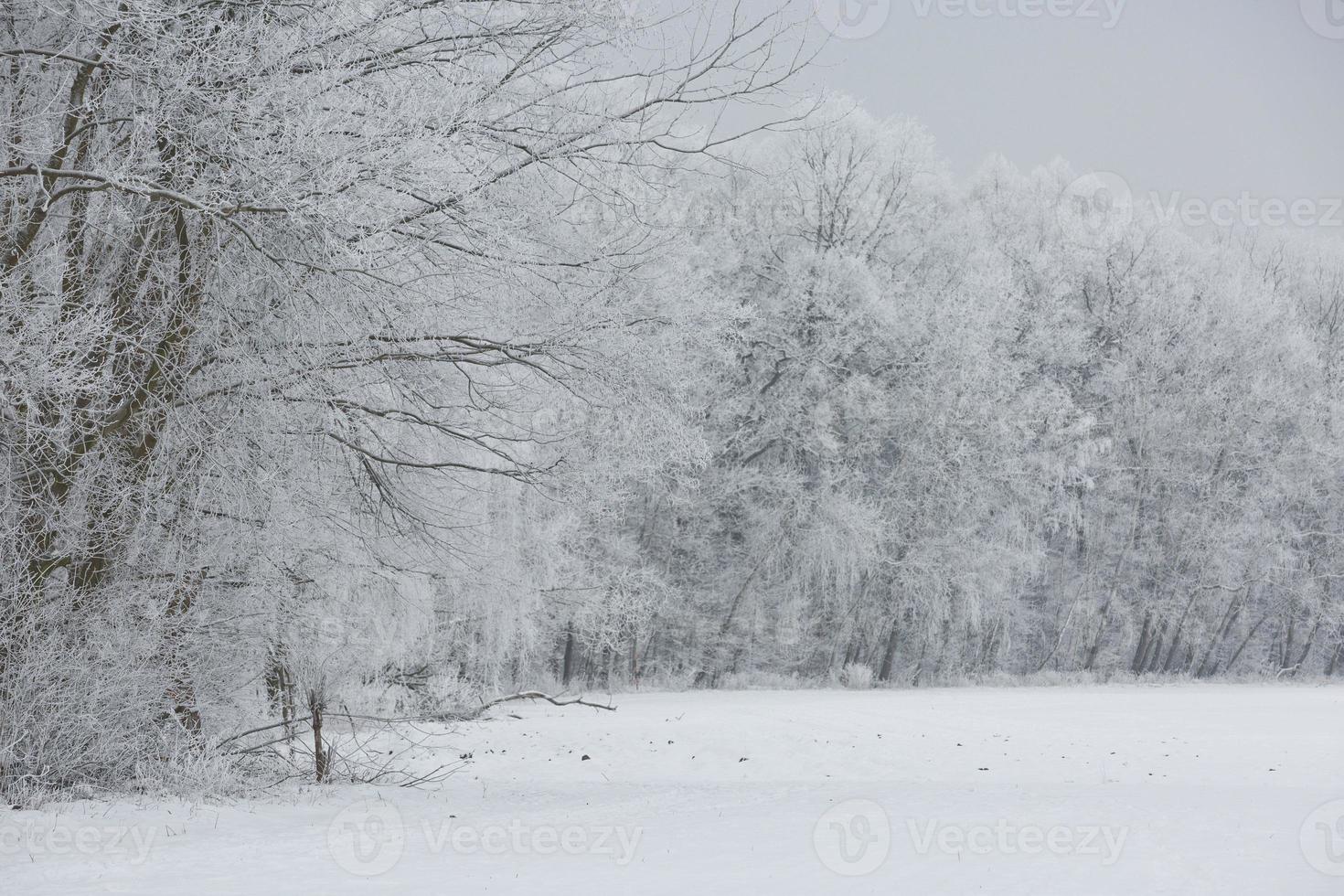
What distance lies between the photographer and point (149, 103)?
18.8 ft

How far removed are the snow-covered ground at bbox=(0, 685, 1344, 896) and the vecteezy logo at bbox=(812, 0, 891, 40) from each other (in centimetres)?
501

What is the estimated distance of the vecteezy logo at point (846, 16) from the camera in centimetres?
684

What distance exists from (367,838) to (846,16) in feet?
19.1

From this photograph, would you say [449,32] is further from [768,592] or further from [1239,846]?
[768,592]

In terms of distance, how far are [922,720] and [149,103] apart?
10.8m

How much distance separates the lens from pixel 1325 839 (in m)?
6.02
